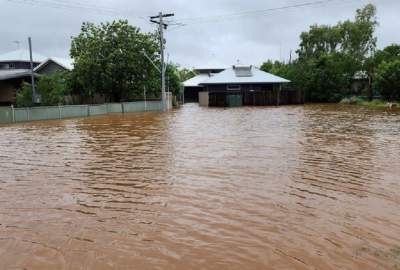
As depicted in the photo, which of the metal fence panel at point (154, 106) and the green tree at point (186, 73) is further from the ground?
the green tree at point (186, 73)

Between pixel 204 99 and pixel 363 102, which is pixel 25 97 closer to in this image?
pixel 204 99

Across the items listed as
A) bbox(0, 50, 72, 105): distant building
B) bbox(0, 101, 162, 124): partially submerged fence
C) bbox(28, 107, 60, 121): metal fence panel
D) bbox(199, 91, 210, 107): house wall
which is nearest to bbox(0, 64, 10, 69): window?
bbox(0, 50, 72, 105): distant building

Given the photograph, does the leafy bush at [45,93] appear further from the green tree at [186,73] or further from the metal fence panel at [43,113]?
the green tree at [186,73]

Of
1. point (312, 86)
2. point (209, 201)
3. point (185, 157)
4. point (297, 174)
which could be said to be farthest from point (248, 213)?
point (312, 86)

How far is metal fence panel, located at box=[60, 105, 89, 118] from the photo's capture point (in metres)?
30.0

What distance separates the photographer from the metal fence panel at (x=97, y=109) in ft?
106

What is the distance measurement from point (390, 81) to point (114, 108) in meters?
26.5

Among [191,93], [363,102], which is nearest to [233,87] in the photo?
[191,93]

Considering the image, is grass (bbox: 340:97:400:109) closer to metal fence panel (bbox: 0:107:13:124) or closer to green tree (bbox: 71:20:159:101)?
green tree (bbox: 71:20:159:101)

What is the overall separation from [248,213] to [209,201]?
91cm

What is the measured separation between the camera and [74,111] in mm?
30875

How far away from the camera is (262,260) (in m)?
4.69

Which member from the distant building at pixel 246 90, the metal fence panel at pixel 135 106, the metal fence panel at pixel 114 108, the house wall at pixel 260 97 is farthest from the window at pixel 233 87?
the metal fence panel at pixel 114 108

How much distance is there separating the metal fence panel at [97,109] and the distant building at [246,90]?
46.6ft
